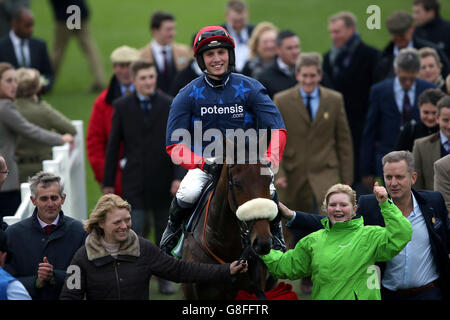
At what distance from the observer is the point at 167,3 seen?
28.5m

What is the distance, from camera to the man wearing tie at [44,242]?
589 centimetres

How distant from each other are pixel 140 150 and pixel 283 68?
209 centimetres

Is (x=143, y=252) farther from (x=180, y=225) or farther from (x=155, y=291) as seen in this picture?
(x=155, y=291)

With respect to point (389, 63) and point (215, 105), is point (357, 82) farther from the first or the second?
point (215, 105)

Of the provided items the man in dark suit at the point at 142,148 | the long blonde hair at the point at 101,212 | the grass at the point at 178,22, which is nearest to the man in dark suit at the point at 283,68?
the man in dark suit at the point at 142,148

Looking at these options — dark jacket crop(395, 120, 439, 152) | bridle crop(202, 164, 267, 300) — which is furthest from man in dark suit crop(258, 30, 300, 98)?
bridle crop(202, 164, 267, 300)

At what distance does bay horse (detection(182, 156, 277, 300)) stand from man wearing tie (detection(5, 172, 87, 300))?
0.84 m

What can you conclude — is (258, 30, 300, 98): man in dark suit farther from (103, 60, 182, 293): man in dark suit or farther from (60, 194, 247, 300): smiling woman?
(60, 194, 247, 300): smiling woman

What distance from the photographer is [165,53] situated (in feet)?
40.6

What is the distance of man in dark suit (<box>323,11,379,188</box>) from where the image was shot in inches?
435

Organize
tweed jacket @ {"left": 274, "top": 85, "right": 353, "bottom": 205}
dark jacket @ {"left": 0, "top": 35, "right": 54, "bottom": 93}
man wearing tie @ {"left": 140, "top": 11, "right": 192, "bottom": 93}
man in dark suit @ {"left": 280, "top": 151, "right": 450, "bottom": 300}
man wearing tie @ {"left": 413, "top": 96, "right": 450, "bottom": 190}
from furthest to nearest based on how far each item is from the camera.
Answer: dark jacket @ {"left": 0, "top": 35, "right": 54, "bottom": 93} < man wearing tie @ {"left": 140, "top": 11, "right": 192, "bottom": 93} < tweed jacket @ {"left": 274, "top": 85, "right": 353, "bottom": 205} < man wearing tie @ {"left": 413, "top": 96, "right": 450, "bottom": 190} < man in dark suit @ {"left": 280, "top": 151, "right": 450, "bottom": 300}

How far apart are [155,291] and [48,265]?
11.4 feet

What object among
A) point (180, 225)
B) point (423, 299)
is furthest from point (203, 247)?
point (423, 299)

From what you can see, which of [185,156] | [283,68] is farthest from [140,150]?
[185,156]
